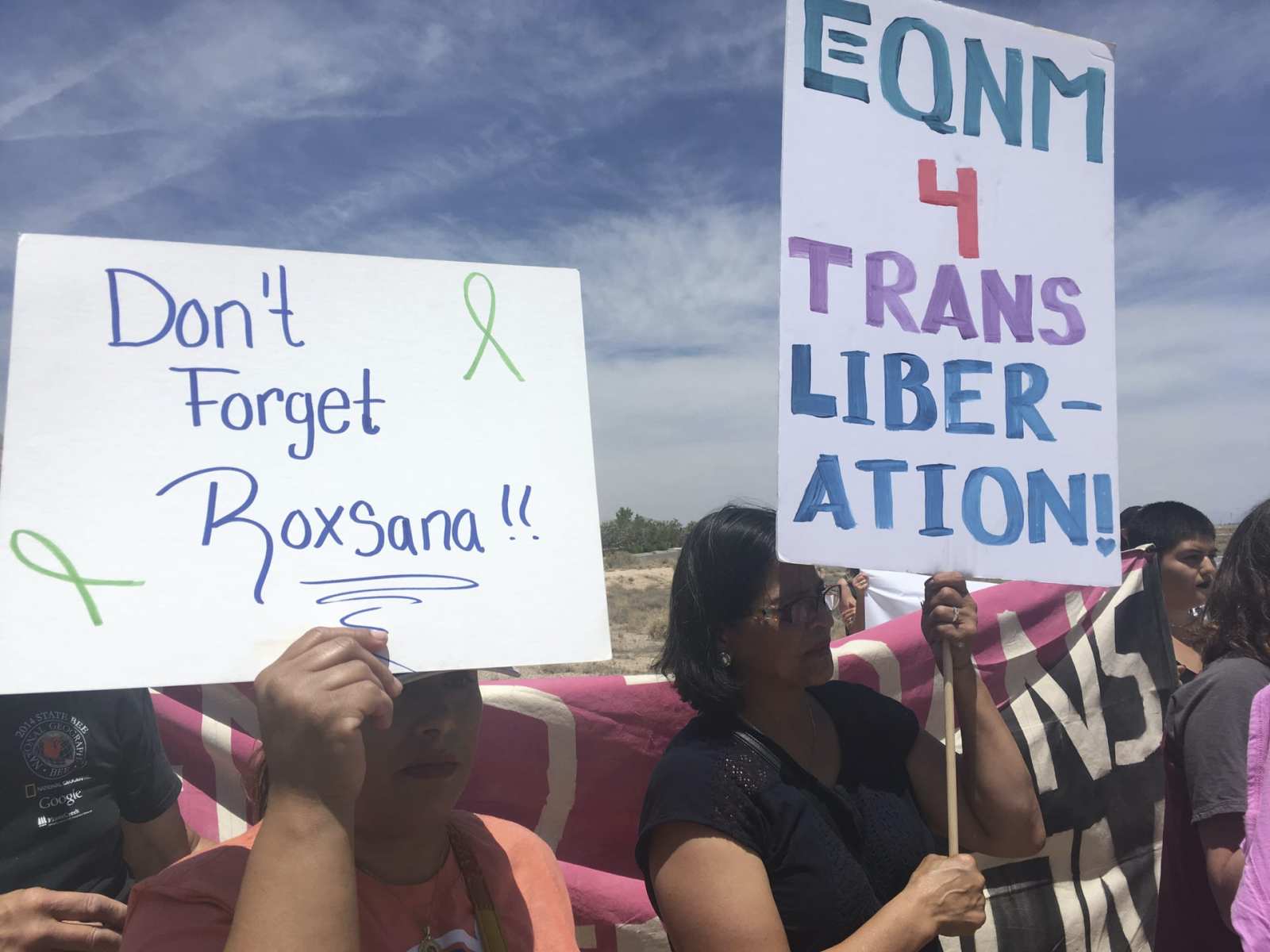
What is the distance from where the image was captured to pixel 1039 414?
6.33ft

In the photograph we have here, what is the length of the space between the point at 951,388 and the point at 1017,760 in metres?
0.88

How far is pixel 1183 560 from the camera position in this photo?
150 inches

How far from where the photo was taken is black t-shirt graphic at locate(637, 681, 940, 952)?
173 centimetres

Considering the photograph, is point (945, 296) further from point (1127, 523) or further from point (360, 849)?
point (1127, 523)

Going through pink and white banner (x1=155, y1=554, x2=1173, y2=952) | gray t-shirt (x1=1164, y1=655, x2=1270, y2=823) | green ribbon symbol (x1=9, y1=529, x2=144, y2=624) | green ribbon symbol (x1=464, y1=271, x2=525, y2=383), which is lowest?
pink and white banner (x1=155, y1=554, x2=1173, y2=952)

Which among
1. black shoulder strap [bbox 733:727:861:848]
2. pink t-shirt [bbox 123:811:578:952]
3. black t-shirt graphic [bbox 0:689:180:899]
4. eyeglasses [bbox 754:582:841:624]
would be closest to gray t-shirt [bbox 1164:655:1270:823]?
black shoulder strap [bbox 733:727:861:848]

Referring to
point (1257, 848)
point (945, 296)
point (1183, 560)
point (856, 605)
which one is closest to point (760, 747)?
point (1257, 848)

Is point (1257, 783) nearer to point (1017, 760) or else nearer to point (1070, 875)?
point (1017, 760)

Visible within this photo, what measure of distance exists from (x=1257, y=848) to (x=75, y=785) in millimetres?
2240

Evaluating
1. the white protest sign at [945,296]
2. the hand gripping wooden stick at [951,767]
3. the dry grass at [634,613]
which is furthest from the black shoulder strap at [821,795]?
the dry grass at [634,613]

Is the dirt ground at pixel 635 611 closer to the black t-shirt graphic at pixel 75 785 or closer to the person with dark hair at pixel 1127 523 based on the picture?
the person with dark hair at pixel 1127 523

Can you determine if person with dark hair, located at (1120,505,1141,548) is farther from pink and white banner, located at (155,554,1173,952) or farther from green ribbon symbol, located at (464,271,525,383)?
green ribbon symbol, located at (464,271,525,383)

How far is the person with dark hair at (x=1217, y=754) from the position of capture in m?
1.89

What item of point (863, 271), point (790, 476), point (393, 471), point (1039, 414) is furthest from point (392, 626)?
point (1039, 414)
